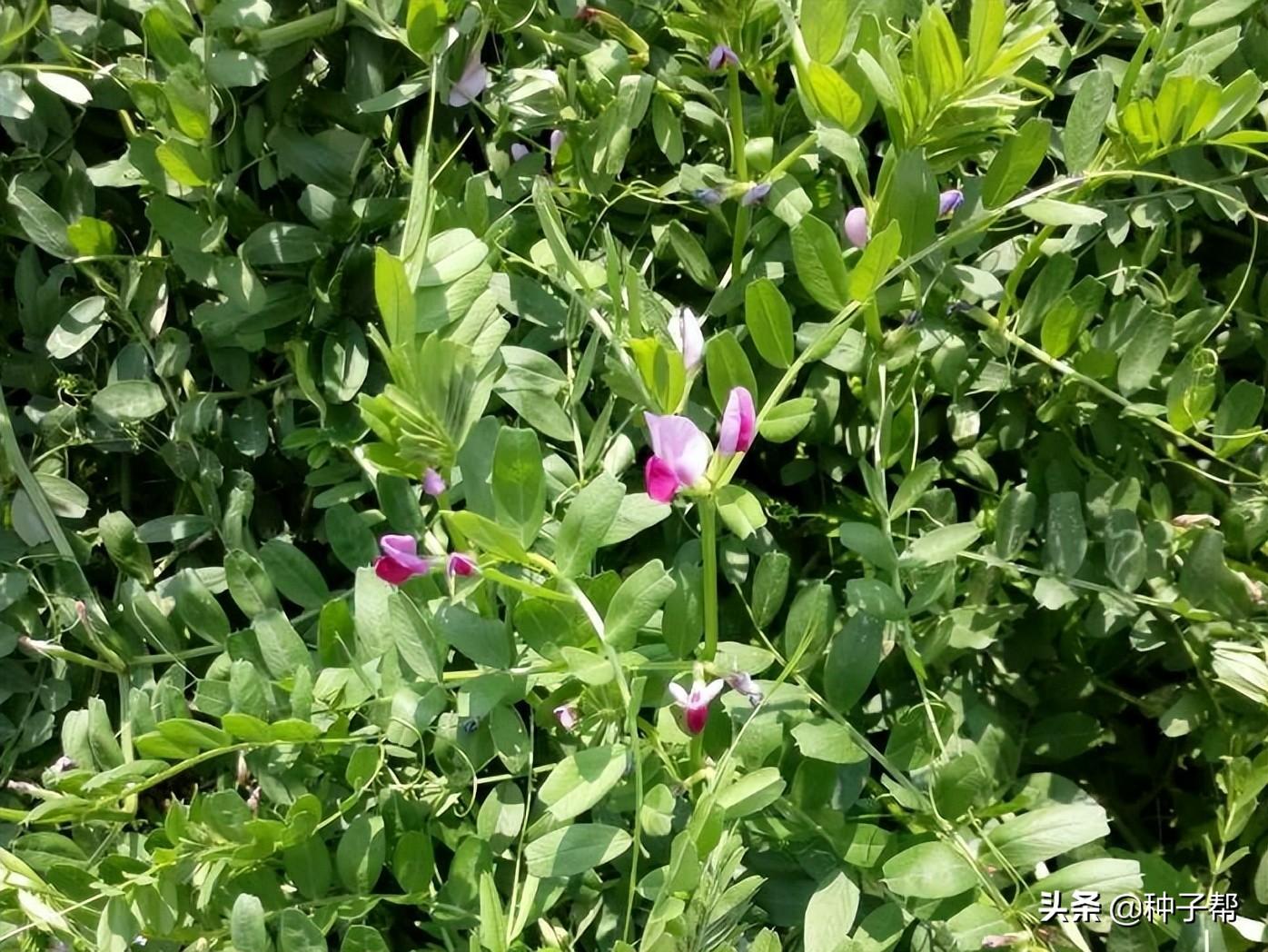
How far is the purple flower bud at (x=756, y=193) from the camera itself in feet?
1.97

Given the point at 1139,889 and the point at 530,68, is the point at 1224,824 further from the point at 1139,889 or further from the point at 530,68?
the point at 530,68

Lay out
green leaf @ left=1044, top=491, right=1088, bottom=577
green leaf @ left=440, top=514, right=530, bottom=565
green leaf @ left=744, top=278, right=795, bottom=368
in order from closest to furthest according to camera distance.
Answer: green leaf @ left=440, top=514, right=530, bottom=565, green leaf @ left=744, top=278, right=795, bottom=368, green leaf @ left=1044, top=491, right=1088, bottom=577

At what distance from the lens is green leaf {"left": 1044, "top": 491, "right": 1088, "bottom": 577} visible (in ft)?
2.11

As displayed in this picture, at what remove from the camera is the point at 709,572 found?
484 millimetres

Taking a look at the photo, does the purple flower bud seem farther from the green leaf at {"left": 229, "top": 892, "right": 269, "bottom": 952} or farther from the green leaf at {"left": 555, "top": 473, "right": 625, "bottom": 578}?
the green leaf at {"left": 229, "top": 892, "right": 269, "bottom": 952}

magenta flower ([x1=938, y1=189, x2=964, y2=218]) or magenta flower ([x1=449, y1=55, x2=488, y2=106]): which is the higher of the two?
magenta flower ([x1=449, y1=55, x2=488, y2=106])

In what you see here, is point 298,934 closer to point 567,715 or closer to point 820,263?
point 567,715

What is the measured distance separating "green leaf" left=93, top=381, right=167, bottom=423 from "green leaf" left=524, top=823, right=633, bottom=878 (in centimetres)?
35

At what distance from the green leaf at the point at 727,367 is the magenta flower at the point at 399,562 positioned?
0.16 m

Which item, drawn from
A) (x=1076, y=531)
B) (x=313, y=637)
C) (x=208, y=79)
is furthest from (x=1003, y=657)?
(x=208, y=79)

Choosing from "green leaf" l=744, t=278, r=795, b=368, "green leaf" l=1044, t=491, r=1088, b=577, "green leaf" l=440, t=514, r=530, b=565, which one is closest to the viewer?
"green leaf" l=440, t=514, r=530, b=565

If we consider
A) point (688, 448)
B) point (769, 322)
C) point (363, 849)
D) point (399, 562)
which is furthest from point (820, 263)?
point (363, 849)

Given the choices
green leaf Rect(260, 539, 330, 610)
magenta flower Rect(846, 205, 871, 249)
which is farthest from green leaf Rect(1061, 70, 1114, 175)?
green leaf Rect(260, 539, 330, 610)

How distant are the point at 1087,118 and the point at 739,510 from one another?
30 cm
